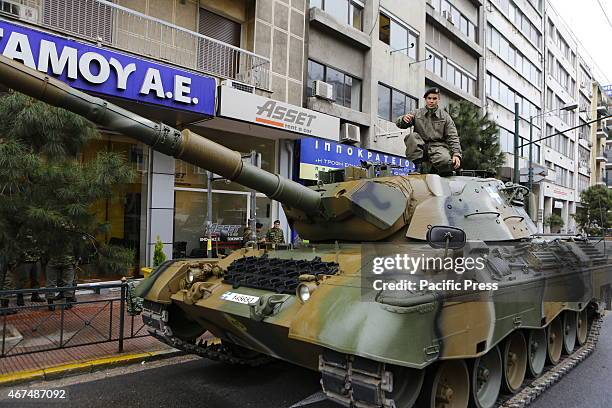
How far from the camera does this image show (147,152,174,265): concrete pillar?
12266mm

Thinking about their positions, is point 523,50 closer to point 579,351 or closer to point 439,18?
point 439,18

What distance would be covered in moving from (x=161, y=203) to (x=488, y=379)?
9.12 m

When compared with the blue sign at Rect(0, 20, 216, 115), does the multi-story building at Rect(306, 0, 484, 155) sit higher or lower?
higher

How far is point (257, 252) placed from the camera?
6492 millimetres

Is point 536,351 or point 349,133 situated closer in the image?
point 536,351

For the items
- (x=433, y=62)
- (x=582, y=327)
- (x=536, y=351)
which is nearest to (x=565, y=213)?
(x=433, y=62)

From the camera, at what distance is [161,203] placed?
1241 centimetres

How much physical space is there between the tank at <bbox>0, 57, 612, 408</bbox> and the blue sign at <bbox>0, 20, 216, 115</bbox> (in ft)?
16.3

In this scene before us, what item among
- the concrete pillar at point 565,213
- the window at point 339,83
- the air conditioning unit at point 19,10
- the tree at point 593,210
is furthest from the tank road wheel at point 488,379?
the concrete pillar at point 565,213

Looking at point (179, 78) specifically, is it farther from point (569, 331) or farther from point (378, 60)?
point (378, 60)

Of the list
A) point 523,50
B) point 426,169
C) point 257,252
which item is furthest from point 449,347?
point 523,50

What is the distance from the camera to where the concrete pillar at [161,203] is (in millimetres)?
12266

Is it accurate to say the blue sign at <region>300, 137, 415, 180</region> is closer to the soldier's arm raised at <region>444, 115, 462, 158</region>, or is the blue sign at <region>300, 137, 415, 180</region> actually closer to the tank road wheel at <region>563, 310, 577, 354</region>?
the soldier's arm raised at <region>444, 115, 462, 158</region>

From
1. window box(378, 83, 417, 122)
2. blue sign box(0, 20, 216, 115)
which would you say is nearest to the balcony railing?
blue sign box(0, 20, 216, 115)
